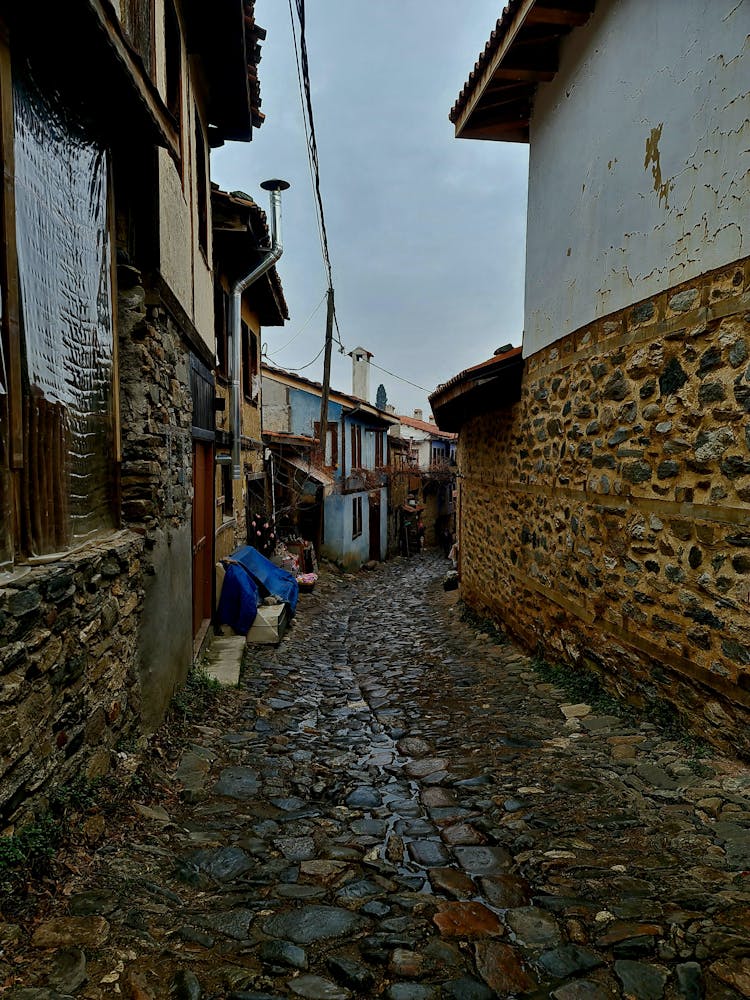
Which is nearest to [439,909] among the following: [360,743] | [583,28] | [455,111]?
[360,743]

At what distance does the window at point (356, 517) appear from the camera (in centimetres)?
1948

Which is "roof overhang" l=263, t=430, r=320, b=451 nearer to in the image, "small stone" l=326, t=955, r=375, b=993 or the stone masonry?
the stone masonry

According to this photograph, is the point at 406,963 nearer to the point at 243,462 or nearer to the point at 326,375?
the point at 243,462

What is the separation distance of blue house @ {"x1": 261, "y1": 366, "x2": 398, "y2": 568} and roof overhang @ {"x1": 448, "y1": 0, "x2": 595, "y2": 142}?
8589 millimetres

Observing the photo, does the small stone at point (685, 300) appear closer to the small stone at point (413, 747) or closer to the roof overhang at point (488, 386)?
the roof overhang at point (488, 386)

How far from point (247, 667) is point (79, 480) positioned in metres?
4.14

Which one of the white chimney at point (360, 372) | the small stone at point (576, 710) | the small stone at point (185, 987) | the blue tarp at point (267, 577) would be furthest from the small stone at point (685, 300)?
the white chimney at point (360, 372)

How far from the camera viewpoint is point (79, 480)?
3205 millimetres

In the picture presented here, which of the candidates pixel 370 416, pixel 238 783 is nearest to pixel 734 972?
pixel 238 783

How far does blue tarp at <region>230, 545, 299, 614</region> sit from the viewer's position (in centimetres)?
893

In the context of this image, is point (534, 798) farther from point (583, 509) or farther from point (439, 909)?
point (583, 509)

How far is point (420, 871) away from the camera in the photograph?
2959mm

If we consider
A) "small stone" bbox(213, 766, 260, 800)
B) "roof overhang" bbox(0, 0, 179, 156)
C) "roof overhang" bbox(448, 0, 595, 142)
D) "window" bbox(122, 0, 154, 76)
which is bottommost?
"small stone" bbox(213, 766, 260, 800)

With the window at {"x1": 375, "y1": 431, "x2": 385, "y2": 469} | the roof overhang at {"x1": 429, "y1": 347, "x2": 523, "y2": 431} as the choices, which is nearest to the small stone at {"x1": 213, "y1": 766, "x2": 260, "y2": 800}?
the roof overhang at {"x1": 429, "y1": 347, "x2": 523, "y2": 431}
